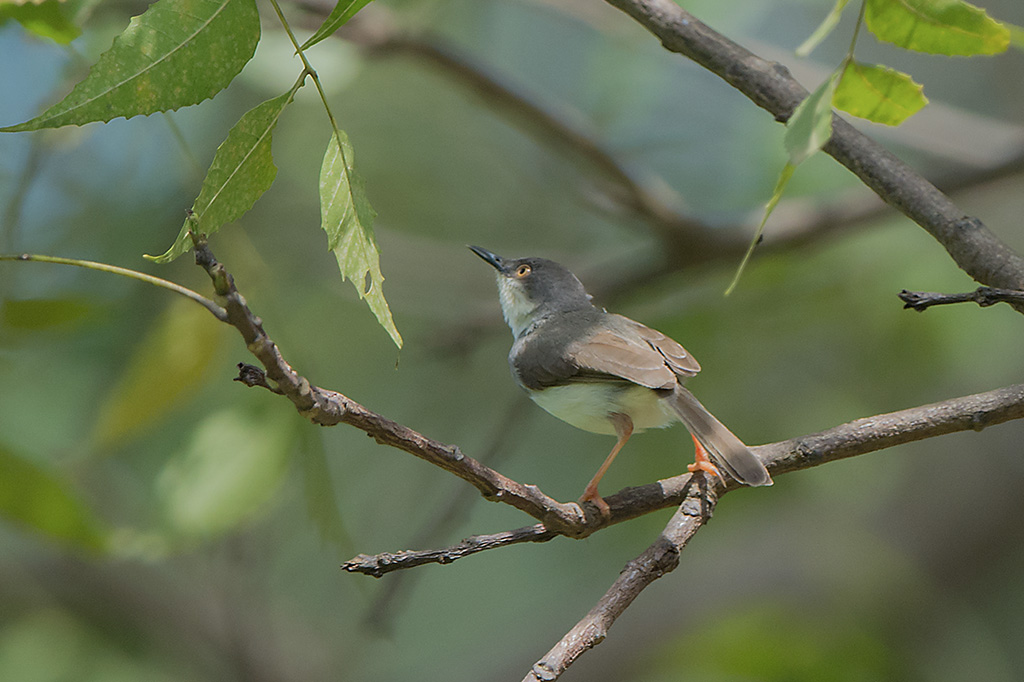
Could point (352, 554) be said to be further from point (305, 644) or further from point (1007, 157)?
point (305, 644)

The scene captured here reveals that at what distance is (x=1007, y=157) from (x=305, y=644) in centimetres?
516

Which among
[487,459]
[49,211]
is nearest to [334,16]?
[487,459]

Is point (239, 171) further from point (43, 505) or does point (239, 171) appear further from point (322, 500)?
point (43, 505)

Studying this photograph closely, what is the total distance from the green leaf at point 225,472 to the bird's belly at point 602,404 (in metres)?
→ 0.81

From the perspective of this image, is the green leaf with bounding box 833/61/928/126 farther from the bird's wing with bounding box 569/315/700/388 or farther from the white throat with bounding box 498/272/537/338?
the white throat with bounding box 498/272/537/338

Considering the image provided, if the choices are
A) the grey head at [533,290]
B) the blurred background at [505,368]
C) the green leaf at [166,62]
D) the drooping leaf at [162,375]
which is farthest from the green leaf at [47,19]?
the grey head at [533,290]

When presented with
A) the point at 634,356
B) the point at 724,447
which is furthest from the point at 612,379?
the point at 724,447

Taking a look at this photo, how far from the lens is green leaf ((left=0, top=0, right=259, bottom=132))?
4.11ft

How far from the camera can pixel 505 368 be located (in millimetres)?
6527

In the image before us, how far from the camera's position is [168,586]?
5.90 meters

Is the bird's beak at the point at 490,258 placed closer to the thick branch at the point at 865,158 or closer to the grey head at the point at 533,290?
the grey head at the point at 533,290

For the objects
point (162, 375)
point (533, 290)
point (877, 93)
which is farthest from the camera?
point (533, 290)

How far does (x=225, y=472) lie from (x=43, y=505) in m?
0.52

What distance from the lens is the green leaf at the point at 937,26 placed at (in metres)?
1.43
